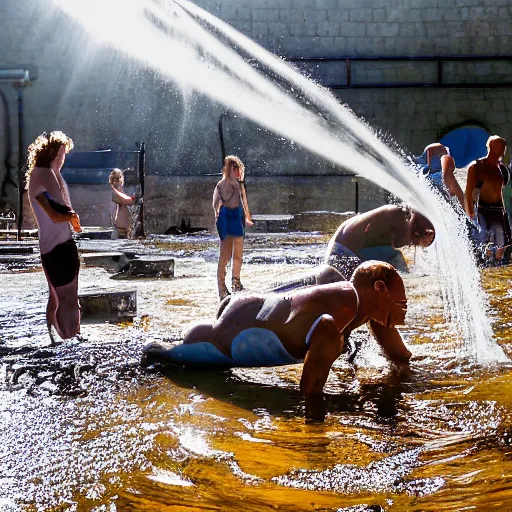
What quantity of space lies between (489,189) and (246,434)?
275 inches

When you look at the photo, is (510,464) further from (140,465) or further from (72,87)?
(72,87)

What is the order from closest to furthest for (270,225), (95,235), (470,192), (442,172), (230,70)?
(470,192)
(442,172)
(95,235)
(270,225)
(230,70)

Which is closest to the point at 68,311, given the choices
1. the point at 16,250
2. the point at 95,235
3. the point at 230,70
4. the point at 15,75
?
the point at 16,250

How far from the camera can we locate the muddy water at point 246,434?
2.62 m

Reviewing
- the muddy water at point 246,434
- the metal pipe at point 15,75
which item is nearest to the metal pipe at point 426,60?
the metal pipe at point 15,75

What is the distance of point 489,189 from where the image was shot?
31.0 ft

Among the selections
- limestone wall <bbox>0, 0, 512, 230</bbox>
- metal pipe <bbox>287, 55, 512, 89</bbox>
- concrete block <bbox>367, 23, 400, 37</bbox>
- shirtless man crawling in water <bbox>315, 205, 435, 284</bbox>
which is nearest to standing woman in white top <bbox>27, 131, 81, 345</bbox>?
shirtless man crawling in water <bbox>315, 205, 435, 284</bbox>

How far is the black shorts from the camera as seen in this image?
17.3ft

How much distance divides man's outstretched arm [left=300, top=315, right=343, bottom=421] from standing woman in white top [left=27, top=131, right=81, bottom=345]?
2.17 metres

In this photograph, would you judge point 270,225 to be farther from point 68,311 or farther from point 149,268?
point 68,311

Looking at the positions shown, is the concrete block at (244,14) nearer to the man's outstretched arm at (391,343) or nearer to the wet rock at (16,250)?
the wet rock at (16,250)

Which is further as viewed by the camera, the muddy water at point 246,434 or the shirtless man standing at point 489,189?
the shirtless man standing at point 489,189

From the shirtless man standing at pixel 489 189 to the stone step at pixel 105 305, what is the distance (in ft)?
16.1

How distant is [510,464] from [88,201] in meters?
17.5
